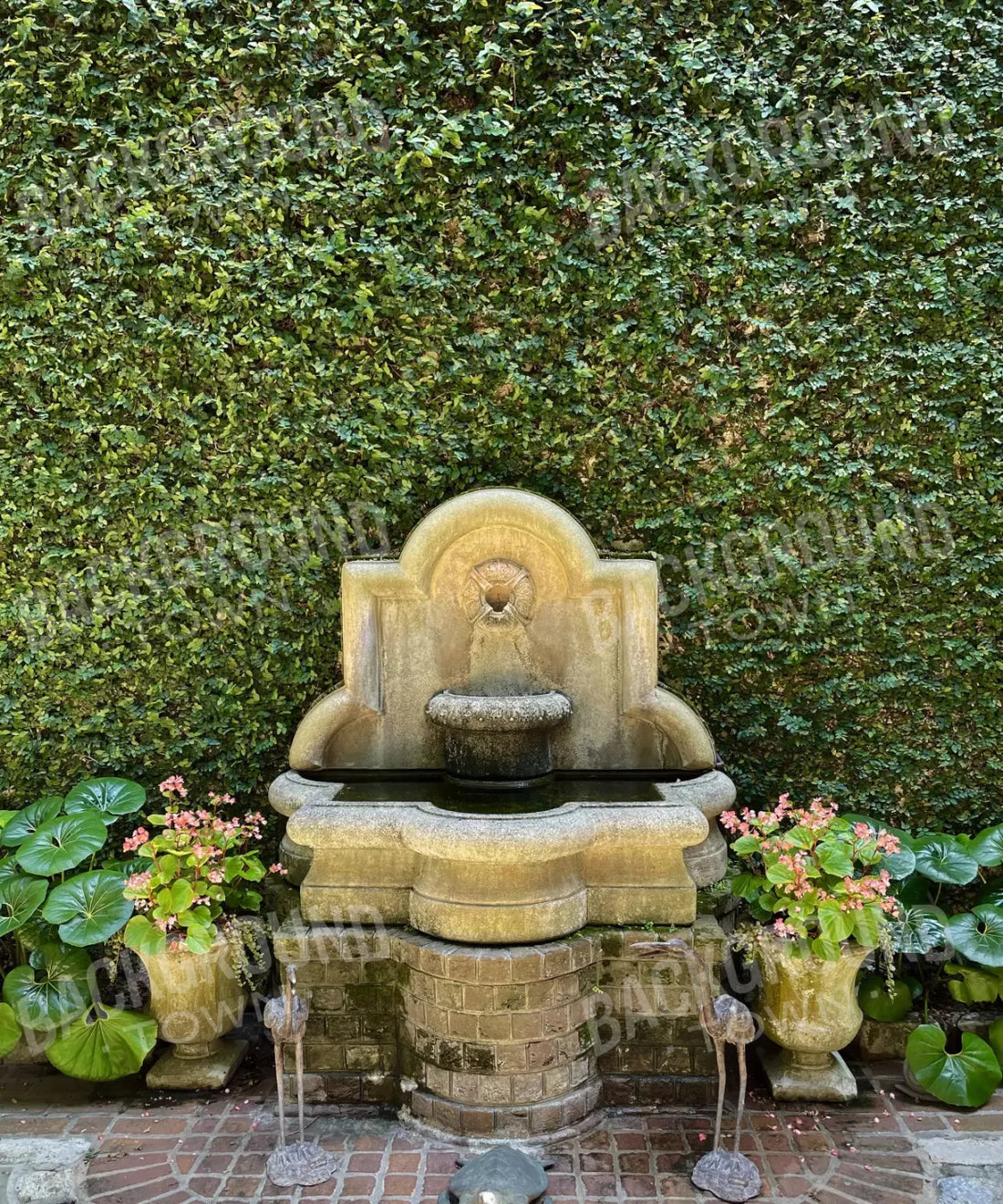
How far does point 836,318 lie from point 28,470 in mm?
3635

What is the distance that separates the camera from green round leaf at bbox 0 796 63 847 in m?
3.29

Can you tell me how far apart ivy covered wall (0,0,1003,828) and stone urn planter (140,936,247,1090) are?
3.18 feet

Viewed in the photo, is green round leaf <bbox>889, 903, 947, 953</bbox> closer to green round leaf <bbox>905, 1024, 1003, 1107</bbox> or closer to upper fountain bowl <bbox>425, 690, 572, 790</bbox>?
green round leaf <bbox>905, 1024, 1003, 1107</bbox>

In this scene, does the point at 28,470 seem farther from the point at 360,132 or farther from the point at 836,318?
the point at 836,318

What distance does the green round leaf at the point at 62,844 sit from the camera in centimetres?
298

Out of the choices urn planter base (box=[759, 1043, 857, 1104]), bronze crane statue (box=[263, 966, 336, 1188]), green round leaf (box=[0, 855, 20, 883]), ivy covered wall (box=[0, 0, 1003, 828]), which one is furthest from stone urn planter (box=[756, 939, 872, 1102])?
green round leaf (box=[0, 855, 20, 883])

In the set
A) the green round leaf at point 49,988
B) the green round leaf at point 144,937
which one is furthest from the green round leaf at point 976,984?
the green round leaf at point 49,988

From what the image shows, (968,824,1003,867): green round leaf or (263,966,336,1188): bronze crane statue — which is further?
(968,824,1003,867): green round leaf

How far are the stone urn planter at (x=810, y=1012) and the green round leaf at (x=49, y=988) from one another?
2.45m

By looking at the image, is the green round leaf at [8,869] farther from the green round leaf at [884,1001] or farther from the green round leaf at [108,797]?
the green round leaf at [884,1001]

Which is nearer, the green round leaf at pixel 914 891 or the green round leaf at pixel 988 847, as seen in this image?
the green round leaf at pixel 988 847

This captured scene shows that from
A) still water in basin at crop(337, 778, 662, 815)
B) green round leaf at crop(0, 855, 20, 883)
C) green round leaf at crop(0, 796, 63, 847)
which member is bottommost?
green round leaf at crop(0, 855, 20, 883)

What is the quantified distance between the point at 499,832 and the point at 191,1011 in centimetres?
140

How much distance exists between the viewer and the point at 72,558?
12.4ft
